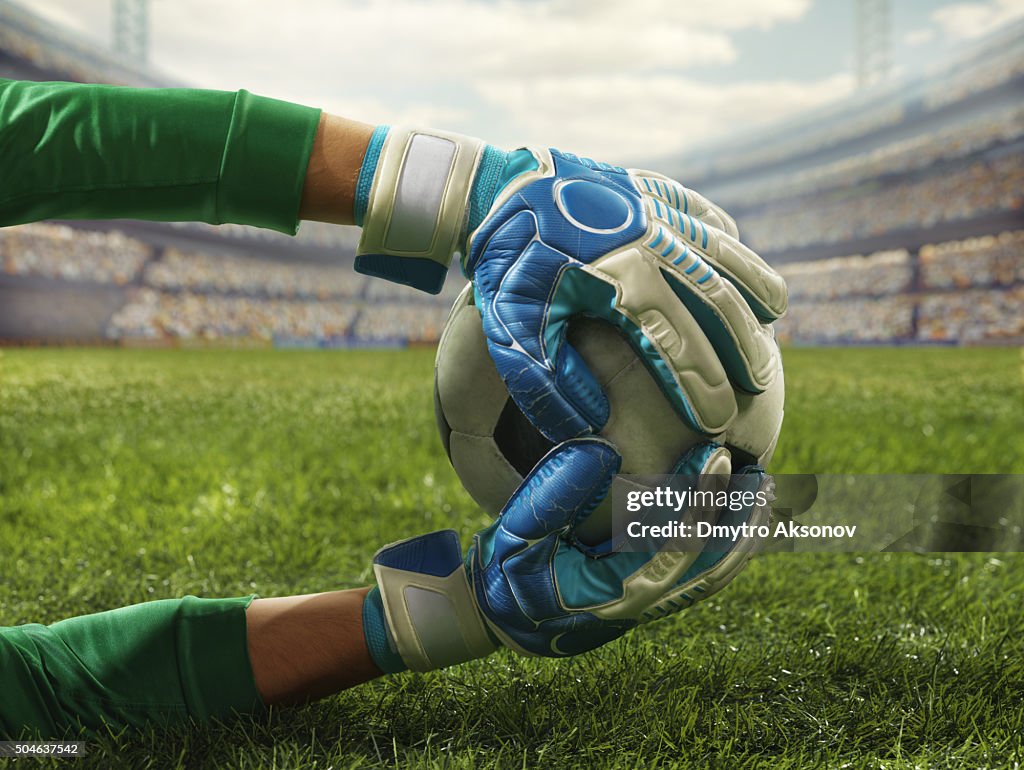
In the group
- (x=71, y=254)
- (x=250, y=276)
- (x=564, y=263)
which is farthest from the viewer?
(x=250, y=276)

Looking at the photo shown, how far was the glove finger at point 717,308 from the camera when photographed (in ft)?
3.48

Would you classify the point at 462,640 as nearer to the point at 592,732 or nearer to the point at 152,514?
the point at 592,732

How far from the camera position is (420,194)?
109 cm

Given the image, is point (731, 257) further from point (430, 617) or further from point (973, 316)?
point (973, 316)

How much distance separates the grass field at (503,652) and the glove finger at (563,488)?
302 millimetres

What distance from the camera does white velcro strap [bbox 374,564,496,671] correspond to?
3.68 ft

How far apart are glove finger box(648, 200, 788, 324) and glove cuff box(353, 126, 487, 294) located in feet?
0.87

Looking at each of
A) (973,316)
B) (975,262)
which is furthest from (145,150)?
A: (975,262)

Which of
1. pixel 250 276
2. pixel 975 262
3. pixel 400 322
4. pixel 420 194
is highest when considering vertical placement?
pixel 975 262

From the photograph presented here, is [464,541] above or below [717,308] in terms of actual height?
below

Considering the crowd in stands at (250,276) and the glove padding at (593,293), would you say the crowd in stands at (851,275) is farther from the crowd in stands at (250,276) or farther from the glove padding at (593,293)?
the glove padding at (593,293)

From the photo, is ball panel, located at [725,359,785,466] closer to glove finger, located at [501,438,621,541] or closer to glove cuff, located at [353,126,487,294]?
glove finger, located at [501,438,621,541]

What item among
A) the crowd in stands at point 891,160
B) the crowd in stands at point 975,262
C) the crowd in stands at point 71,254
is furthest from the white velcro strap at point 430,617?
the crowd in stands at point 891,160

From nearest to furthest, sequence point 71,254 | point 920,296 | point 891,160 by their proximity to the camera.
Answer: point 71,254, point 920,296, point 891,160
